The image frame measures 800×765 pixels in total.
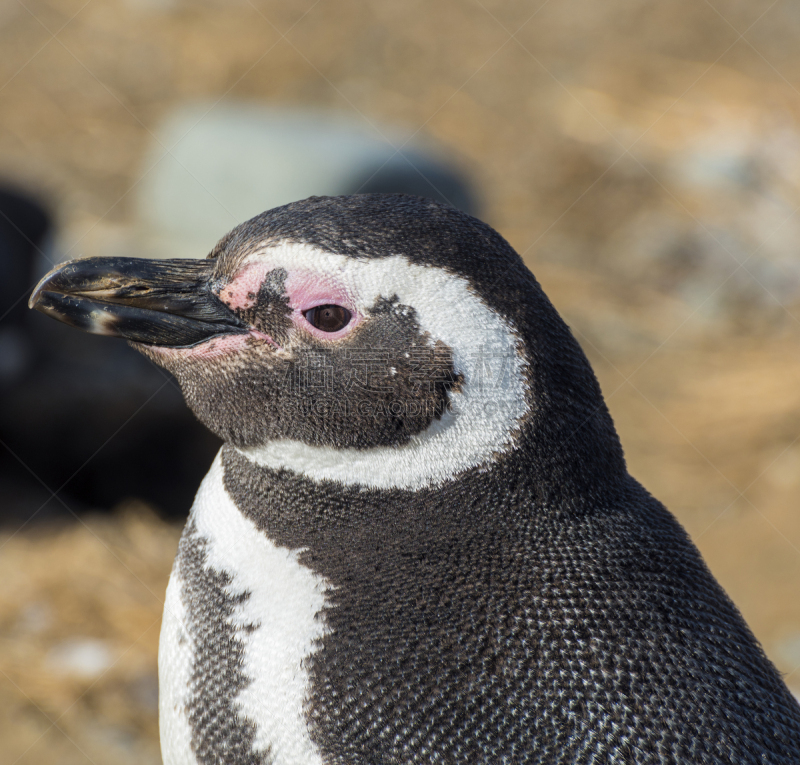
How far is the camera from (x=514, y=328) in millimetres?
1124

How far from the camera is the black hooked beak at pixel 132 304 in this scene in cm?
126

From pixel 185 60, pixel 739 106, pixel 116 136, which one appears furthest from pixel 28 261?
pixel 739 106

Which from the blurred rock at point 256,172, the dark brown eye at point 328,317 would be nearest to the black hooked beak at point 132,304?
the dark brown eye at point 328,317

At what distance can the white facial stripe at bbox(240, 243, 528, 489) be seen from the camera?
3.67 ft

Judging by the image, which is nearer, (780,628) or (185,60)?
(780,628)

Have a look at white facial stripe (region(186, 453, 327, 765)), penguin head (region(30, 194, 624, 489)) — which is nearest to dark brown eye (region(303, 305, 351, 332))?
penguin head (region(30, 194, 624, 489))

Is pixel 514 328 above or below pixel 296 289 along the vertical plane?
above

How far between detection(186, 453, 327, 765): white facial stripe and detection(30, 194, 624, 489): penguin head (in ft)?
0.46

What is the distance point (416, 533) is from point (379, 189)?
3585 mm

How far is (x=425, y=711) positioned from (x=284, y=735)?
20 cm

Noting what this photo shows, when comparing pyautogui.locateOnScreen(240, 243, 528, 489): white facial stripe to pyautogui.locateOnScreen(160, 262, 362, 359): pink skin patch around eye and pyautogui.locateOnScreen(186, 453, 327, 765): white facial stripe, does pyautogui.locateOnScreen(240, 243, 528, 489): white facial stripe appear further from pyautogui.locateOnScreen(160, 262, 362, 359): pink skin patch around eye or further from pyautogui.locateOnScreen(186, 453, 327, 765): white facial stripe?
pyautogui.locateOnScreen(186, 453, 327, 765): white facial stripe

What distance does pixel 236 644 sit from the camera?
46.6 inches

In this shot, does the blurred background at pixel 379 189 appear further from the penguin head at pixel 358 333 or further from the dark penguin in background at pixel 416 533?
the penguin head at pixel 358 333

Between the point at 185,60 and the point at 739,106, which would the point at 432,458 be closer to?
the point at 739,106
